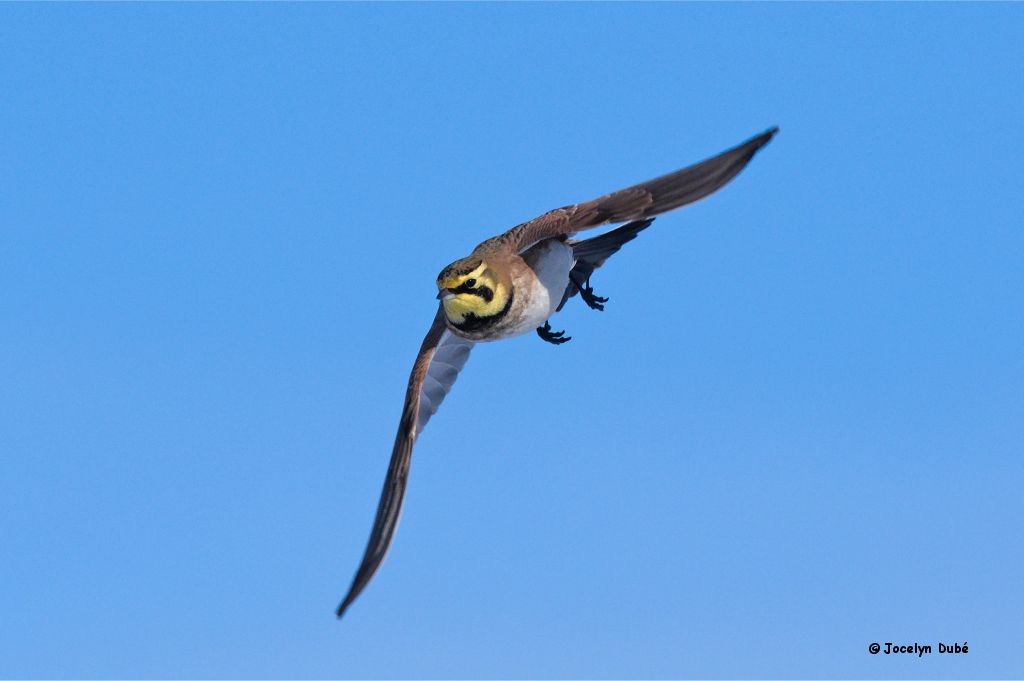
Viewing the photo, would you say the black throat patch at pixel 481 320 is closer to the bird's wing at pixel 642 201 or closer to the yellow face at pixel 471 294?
the yellow face at pixel 471 294

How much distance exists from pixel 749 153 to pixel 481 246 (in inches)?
188

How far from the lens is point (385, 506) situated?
62.8 ft

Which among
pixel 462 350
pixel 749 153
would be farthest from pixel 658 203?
pixel 462 350

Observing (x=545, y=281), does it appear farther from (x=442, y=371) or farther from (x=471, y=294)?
(x=442, y=371)

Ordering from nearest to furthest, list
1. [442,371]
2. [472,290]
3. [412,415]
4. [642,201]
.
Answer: [642,201] < [472,290] < [412,415] < [442,371]

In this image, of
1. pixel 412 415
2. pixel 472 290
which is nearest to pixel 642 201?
pixel 472 290

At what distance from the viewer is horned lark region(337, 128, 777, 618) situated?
17625 mm

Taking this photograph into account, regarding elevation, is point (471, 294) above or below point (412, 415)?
above

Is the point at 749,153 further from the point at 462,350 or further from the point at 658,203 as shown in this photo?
the point at 462,350

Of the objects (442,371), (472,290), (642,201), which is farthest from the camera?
(442,371)

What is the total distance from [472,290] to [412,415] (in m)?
2.74

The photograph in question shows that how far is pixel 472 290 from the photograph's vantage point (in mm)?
18625

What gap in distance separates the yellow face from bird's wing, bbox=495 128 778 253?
1.01 metres

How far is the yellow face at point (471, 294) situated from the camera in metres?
18.5
